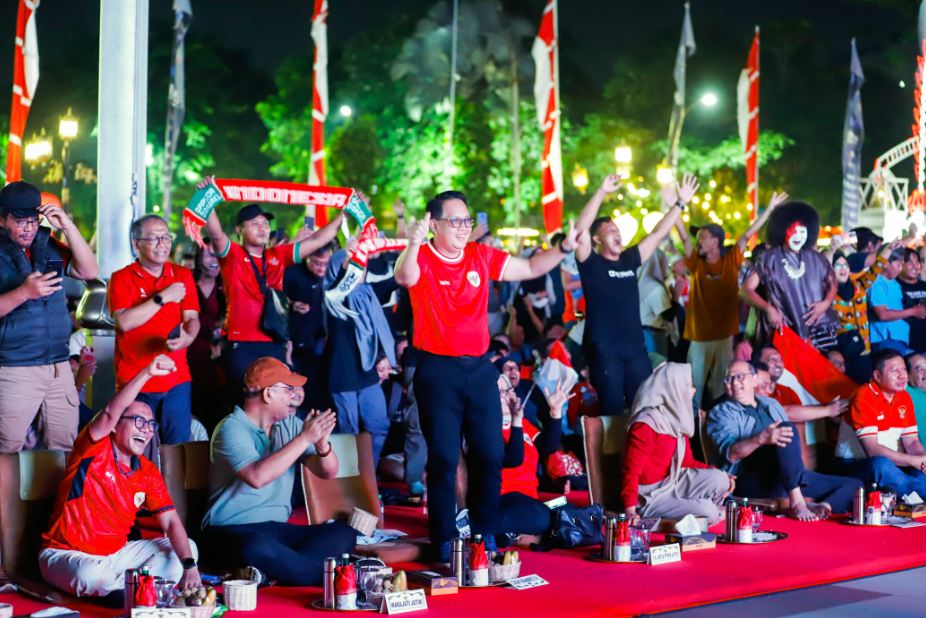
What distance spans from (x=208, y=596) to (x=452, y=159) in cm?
3292

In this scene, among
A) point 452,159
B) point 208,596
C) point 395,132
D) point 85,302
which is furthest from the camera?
point 395,132

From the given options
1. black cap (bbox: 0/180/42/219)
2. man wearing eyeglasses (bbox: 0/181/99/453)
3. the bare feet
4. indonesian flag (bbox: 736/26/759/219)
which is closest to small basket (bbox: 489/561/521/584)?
man wearing eyeglasses (bbox: 0/181/99/453)

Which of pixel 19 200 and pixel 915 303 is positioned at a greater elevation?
pixel 19 200

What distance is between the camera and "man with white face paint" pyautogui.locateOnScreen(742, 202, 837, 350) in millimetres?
11250

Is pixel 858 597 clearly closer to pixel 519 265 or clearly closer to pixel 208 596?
pixel 519 265

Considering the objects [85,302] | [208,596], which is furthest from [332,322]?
[208,596]

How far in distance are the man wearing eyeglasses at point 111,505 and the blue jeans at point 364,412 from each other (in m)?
3.18

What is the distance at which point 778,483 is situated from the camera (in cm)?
962

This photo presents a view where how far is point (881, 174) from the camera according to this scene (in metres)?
39.2

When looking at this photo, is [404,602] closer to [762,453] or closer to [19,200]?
[19,200]

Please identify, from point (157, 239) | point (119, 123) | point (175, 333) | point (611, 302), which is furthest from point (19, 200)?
point (611, 302)

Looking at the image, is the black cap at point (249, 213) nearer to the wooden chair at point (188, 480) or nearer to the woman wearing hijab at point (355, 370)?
the woman wearing hijab at point (355, 370)

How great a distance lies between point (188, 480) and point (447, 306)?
170 centimetres

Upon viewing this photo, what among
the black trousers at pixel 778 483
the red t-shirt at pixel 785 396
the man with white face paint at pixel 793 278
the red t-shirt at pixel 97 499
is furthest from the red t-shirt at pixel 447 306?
the man with white face paint at pixel 793 278
